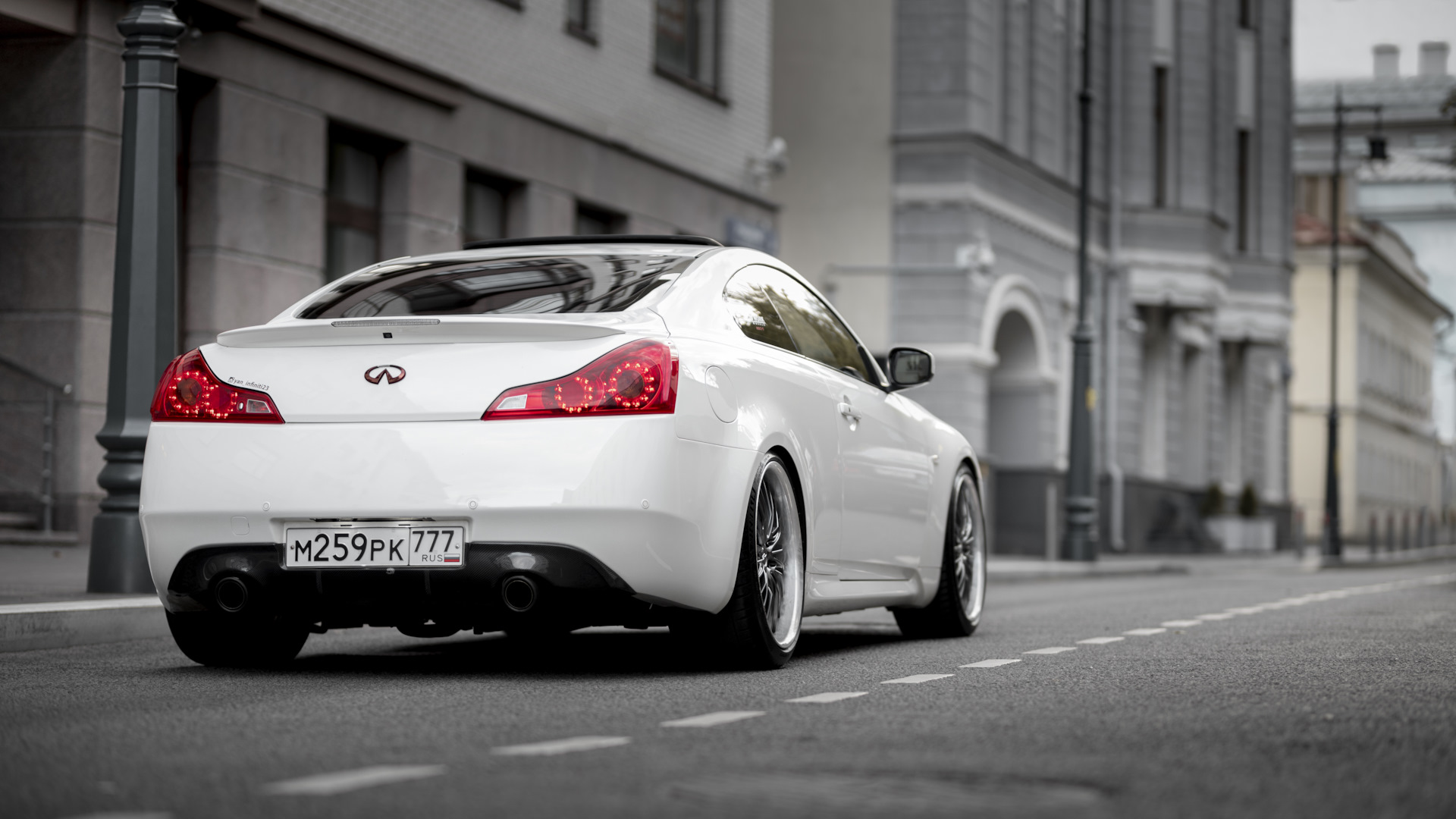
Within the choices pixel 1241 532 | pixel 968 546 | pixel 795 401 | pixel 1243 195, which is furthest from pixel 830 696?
pixel 1243 195

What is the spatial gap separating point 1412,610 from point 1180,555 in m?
27.5

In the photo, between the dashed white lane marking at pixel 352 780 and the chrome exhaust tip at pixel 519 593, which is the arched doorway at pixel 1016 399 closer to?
the chrome exhaust tip at pixel 519 593

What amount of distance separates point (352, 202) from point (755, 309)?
11.4 meters

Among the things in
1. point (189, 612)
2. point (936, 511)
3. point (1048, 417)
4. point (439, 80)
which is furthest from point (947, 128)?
point (189, 612)

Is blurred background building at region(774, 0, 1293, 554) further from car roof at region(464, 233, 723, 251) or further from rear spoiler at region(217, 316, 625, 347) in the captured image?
rear spoiler at region(217, 316, 625, 347)

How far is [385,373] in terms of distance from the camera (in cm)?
691

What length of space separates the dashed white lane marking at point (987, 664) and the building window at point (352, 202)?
36.7ft

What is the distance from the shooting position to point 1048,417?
117 feet

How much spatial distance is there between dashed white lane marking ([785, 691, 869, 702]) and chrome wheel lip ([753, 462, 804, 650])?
701 millimetres

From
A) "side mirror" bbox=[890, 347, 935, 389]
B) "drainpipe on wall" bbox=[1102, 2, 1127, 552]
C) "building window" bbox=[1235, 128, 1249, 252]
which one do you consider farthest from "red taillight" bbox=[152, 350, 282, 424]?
"building window" bbox=[1235, 128, 1249, 252]

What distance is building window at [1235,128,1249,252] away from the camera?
47.4 metres

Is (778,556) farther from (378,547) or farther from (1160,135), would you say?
(1160,135)

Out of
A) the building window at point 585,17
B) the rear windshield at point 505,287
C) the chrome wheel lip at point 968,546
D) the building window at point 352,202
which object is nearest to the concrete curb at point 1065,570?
the building window at point 352,202

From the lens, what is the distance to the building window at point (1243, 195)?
47.4 m
